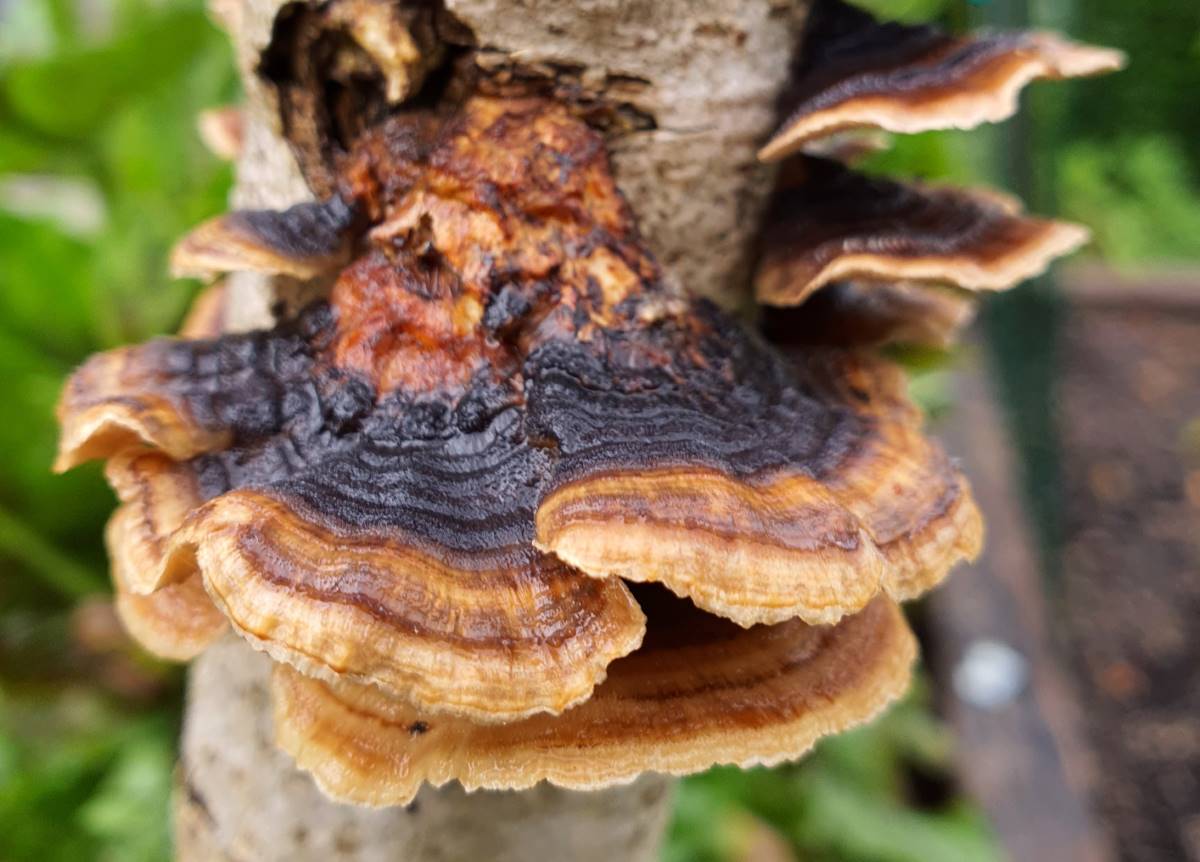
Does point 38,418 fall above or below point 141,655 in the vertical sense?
above

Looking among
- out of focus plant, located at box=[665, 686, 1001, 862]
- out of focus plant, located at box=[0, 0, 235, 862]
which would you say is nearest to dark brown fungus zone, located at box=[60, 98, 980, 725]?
out of focus plant, located at box=[0, 0, 235, 862]

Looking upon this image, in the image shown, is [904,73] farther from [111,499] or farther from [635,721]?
[111,499]

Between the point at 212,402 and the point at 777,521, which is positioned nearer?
the point at 777,521

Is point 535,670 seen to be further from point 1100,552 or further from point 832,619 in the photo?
point 1100,552

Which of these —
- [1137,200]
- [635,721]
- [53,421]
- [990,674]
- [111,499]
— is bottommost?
[1137,200]

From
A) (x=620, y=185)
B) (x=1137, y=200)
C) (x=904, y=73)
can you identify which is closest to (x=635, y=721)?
(x=620, y=185)

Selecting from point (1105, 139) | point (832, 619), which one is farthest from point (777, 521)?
point (1105, 139)

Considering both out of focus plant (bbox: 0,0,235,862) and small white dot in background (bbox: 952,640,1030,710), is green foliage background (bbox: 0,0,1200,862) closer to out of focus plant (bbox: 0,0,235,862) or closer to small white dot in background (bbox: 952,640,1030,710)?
out of focus plant (bbox: 0,0,235,862)
